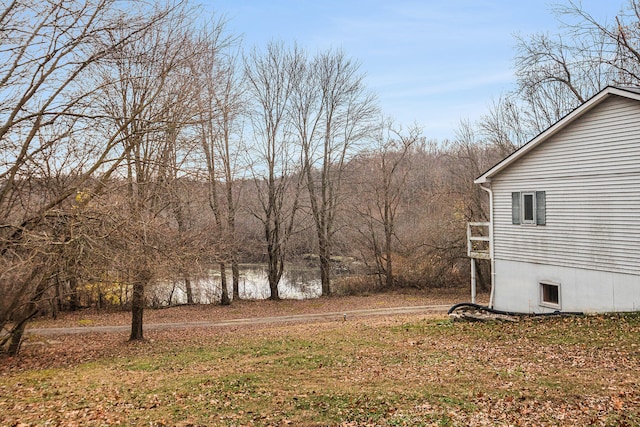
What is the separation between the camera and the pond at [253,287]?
29844 millimetres

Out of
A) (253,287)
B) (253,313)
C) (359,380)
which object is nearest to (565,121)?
(359,380)

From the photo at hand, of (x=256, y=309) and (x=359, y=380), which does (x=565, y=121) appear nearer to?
(x=359, y=380)

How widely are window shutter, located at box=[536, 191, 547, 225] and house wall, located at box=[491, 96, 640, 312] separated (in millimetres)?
155

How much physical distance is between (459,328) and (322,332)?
191 inches

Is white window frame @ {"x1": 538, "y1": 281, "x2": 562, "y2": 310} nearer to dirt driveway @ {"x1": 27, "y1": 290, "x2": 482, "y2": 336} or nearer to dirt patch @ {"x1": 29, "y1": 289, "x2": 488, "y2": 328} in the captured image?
dirt driveway @ {"x1": 27, "y1": 290, "x2": 482, "y2": 336}

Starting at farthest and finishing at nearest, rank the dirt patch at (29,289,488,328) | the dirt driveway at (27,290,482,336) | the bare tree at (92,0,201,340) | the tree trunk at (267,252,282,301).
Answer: the tree trunk at (267,252,282,301), the dirt patch at (29,289,488,328), the dirt driveway at (27,290,482,336), the bare tree at (92,0,201,340)

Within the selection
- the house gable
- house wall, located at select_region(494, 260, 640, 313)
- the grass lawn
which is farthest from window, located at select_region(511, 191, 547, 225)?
the grass lawn

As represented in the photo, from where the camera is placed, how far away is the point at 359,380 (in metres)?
9.09

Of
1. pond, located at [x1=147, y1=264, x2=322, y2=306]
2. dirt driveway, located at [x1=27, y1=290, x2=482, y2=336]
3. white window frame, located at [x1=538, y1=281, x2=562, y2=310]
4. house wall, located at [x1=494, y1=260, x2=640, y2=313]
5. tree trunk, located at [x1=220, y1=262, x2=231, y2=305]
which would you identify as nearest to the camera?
house wall, located at [x1=494, y1=260, x2=640, y2=313]

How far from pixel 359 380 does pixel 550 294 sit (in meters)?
10.2

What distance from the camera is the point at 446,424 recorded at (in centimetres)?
646

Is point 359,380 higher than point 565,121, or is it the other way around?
point 565,121

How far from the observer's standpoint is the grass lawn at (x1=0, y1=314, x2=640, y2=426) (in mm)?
6890

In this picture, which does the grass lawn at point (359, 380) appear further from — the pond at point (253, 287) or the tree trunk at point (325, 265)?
the tree trunk at point (325, 265)
